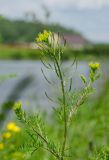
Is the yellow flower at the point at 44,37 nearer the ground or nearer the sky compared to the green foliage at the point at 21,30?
nearer the sky

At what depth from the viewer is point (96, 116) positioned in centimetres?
662

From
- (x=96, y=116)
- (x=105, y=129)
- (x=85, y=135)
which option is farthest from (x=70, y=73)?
(x=96, y=116)

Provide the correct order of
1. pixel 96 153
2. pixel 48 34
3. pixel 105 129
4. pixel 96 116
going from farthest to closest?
pixel 96 116, pixel 105 129, pixel 96 153, pixel 48 34

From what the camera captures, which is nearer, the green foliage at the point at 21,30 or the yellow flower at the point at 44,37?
the yellow flower at the point at 44,37

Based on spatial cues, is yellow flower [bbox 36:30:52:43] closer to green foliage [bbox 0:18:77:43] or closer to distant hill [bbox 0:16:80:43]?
distant hill [bbox 0:16:80:43]

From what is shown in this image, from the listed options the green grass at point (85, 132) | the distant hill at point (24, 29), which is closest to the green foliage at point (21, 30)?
the distant hill at point (24, 29)

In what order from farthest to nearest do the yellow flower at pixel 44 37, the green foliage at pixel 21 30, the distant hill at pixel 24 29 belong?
the green foliage at pixel 21 30 → the distant hill at pixel 24 29 → the yellow flower at pixel 44 37

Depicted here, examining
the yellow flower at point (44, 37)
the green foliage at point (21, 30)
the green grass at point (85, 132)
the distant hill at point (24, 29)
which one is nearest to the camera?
the yellow flower at point (44, 37)

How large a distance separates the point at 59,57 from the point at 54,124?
6.11m

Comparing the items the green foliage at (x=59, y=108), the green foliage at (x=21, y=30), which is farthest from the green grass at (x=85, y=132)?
the green foliage at (x=59, y=108)

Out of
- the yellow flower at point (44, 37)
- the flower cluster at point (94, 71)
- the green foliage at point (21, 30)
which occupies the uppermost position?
the yellow flower at point (44, 37)

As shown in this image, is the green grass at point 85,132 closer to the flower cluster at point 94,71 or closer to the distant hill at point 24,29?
the distant hill at point 24,29

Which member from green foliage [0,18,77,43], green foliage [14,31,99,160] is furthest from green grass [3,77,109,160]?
green foliage [14,31,99,160]

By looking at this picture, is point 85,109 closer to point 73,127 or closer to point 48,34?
point 73,127
